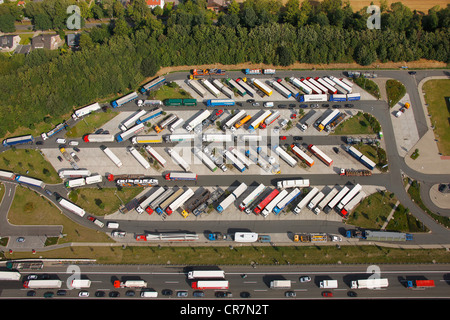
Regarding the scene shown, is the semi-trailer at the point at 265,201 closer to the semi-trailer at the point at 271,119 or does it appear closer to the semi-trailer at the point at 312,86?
the semi-trailer at the point at 271,119

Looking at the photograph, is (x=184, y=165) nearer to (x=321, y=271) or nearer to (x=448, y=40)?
(x=321, y=271)

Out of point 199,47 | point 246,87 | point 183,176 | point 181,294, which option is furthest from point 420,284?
point 199,47

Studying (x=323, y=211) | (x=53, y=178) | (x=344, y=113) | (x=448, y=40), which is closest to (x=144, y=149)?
(x=53, y=178)

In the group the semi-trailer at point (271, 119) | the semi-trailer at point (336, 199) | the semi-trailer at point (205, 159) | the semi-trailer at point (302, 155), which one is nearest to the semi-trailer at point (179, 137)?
the semi-trailer at point (205, 159)

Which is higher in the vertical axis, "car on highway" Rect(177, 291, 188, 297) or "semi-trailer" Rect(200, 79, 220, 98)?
"semi-trailer" Rect(200, 79, 220, 98)

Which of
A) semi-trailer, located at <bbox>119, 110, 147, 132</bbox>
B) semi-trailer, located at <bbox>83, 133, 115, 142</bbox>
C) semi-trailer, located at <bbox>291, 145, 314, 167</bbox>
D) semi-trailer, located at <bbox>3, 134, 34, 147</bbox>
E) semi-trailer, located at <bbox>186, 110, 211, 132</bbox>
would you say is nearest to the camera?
semi-trailer, located at <bbox>291, 145, 314, 167</bbox>

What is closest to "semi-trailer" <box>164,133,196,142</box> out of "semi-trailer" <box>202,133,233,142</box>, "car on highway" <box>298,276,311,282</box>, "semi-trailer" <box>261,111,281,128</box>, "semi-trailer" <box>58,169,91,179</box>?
"semi-trailer" <box>202,133,233,142</box>

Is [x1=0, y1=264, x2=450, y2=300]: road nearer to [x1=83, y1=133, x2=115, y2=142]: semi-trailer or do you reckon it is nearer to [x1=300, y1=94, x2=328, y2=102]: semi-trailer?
[x1=83, y1=133, x2=115, y2=142]: semi-trailer
